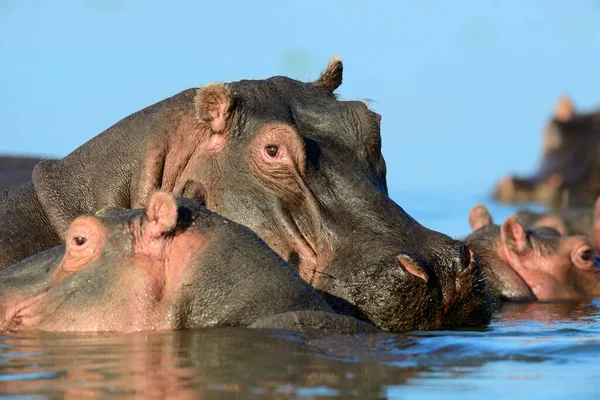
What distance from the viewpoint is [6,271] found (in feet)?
20.9

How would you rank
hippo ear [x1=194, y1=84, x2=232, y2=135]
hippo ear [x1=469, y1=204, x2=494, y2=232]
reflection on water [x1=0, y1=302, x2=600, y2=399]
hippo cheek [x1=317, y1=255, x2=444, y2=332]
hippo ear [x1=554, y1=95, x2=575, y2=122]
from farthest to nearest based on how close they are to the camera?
hippo ear [x1=554, y1=95, x2=575, y2=122], hippo ear [x1=469, y1=204, x2=494, y2=232], hippo ear [x1=194, y1=84, x2=232, y2=135], hippo cheek [x1=317, y1=255, x2=444, y2=332], reflection on water [x1=0, y1=302, x2=600, y2=399]

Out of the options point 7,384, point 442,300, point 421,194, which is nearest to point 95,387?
point 7,384

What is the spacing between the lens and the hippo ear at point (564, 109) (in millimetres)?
30172

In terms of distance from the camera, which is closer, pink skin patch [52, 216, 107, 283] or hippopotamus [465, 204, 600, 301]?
pink skin patch [52, 216, 107, 283]

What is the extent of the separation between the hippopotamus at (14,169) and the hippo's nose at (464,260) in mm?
4133

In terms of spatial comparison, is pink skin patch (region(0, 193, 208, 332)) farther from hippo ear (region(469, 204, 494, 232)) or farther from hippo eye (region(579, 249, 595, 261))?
hippo ear (region(469, 204, 494, 232))

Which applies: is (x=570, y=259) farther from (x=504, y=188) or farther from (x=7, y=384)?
(x=504, y=188)

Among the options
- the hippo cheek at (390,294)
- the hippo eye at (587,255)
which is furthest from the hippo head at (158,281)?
the hippo eye at (587,255)

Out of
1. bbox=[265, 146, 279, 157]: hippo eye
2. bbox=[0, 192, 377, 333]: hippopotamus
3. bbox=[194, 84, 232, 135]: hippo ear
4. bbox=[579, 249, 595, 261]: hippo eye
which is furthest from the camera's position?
bbox=[579, 249, 595, 261]: hippo eye

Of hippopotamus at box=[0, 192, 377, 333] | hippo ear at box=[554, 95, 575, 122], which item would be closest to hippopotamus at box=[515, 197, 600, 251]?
hippopotamus at box=[0, 192, 377, 333]

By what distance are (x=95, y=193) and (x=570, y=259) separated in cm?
506

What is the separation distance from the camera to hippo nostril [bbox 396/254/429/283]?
668cm

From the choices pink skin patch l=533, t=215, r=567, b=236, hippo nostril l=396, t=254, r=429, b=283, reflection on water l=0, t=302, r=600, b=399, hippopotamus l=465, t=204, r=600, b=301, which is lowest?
reflection on water l=0, t=302, r=600, b=399

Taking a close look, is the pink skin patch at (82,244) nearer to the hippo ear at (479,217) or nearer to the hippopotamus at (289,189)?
the hippopotamus at (289,189)
